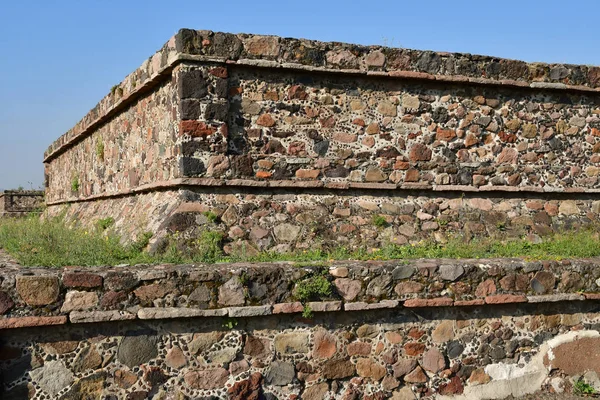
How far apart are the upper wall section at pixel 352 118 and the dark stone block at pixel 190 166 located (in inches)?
→ 0.6

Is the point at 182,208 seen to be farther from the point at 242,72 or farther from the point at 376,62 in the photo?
the point at 376,62

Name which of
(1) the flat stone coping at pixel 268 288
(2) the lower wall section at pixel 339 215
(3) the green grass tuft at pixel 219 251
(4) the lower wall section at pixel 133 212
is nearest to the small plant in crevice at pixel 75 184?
A: (4) the lower wall section at pixel 133 212

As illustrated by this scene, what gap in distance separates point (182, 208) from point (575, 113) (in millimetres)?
5449

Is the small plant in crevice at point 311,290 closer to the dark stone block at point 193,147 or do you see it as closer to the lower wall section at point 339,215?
the lower wall section at point 339,215

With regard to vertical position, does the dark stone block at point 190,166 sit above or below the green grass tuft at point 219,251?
above

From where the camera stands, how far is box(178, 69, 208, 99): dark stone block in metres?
7.28

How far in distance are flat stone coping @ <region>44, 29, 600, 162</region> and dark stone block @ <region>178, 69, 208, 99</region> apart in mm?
157

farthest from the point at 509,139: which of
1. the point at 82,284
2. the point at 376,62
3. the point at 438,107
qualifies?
the point at 82,284

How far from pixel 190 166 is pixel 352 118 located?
79.9 inches

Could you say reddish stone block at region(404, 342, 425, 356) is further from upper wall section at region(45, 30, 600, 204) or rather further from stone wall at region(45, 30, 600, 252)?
upper wall section at region(45, 30, 600, 204)

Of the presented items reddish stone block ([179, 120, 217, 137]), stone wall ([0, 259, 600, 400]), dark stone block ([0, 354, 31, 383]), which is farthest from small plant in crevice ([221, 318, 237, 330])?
reddish stone block ([179, 120, 217, 137])

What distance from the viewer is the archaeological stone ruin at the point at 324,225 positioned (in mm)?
5238

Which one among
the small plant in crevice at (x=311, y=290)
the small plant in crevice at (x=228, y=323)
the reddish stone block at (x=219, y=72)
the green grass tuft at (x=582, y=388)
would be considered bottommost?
the green grass tuft at (x=582, y=388)

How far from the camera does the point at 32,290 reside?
16.3ft
